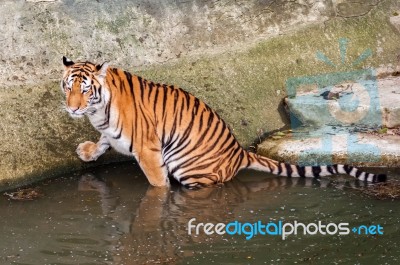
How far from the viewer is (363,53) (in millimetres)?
8281

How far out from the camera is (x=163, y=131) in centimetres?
665

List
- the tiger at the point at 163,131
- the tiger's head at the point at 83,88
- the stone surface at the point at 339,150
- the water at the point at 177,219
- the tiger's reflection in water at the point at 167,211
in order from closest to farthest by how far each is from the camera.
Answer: the water at the point at 177,219 < the tiger's reflection in water at the point at 167,211 < the tiger's head at the point at 83,88 < the tiger at the point at 163,131 < the stone surface at the point at 339,150

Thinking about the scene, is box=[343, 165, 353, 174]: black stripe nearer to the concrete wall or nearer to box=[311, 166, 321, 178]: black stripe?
box=[311, 166, 321, 178]: black stripe

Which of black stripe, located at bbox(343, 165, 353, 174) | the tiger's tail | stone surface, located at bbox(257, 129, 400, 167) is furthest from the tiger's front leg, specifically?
black stripe, located at bbox(343, 165, 353, 174)

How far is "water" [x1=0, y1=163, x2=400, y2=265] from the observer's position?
17.6 ft

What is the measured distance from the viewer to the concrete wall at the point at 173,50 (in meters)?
7.07

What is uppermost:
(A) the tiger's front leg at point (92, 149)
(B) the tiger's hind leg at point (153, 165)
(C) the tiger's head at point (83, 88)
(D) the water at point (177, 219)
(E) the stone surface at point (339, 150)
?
(C) the tiger's head at point (83, 88)

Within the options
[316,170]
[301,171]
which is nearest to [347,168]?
[316,170]

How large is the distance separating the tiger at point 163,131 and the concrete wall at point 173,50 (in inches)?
26.7

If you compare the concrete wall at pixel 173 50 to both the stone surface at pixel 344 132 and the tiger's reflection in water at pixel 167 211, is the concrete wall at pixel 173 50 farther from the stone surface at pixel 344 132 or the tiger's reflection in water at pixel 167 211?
the tiger's reflection in water at pixel 167 211

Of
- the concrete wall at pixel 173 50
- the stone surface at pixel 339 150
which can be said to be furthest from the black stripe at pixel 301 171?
the concrete wall at pixel 173 50

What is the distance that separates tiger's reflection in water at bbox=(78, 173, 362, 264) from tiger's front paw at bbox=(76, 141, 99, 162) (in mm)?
155

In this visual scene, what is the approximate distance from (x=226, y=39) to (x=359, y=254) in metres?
3.18

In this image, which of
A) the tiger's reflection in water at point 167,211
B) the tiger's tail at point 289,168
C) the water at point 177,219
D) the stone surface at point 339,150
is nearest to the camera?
the water at point 177,219
